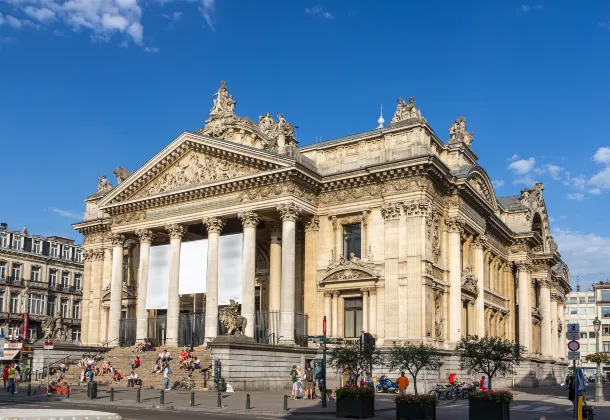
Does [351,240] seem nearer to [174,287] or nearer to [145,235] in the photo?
[174,287]

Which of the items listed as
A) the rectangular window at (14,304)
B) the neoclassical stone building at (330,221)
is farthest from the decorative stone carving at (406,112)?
the rectangular window at (14,304)

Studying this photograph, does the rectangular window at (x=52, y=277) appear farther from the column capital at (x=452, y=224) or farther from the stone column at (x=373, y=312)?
the column capital at (x=452, y=224)

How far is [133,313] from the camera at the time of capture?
180 ft

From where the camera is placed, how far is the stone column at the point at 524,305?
191 feet

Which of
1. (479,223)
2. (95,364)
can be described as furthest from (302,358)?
(479,223)

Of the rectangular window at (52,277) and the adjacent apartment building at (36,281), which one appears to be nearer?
the adjacent apartment building at (36,281)

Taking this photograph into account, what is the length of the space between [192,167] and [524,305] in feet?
98.2

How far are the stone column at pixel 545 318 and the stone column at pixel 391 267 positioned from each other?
1065 inches

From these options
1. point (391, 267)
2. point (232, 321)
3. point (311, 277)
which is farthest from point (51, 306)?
point (391, 267)

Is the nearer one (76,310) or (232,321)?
(232,321)

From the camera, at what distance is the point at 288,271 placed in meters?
42.1

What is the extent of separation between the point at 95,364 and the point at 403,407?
1066 inches

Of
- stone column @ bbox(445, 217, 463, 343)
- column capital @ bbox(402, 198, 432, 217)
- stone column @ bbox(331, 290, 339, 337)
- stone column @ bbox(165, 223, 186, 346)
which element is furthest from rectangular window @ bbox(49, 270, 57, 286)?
column capital @ bbox(402, 198, 432, 217)

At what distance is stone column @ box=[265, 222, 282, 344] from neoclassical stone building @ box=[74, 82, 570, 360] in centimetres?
7
